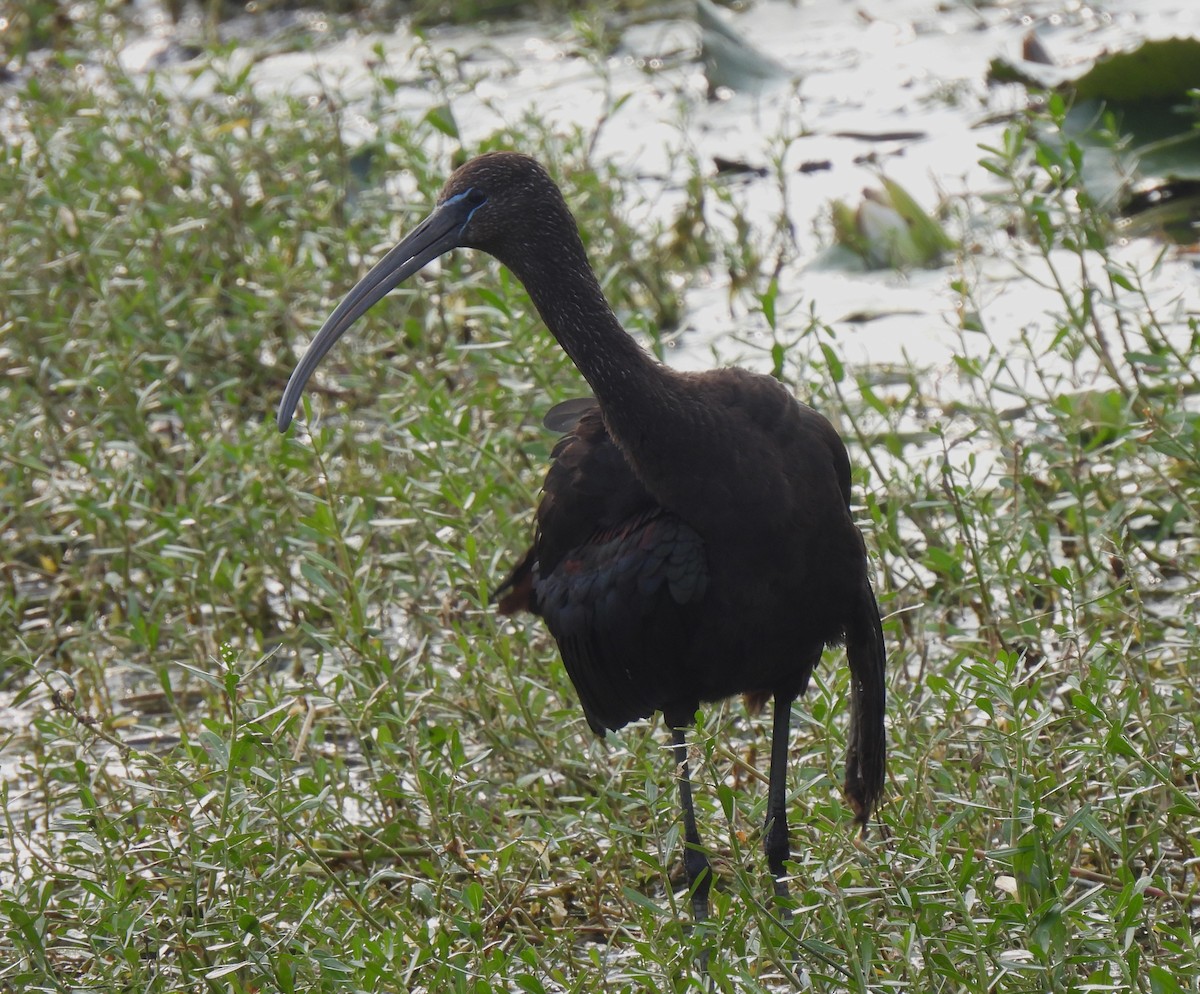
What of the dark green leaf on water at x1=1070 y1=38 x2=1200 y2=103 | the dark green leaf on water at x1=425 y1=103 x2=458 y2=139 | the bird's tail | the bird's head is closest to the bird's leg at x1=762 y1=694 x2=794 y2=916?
the bird's tail

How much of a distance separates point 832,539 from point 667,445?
337 mm

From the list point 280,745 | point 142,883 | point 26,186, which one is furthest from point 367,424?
point 142,883

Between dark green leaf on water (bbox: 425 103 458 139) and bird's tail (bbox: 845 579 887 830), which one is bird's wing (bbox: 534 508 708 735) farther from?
dark green leaf on water (bbox: 425 103 458 139)

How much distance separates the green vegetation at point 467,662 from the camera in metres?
2.52

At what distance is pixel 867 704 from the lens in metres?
2.99

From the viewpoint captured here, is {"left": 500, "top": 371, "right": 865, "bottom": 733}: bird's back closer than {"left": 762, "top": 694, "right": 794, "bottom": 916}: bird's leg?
Yes

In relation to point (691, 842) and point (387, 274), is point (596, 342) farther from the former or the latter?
point (691, 842)

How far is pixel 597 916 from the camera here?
3.13 metres

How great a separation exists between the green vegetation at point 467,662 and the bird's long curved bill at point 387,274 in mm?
323

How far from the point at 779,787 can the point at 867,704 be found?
0.23 m

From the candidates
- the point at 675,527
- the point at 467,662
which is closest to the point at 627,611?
the point at 675,527

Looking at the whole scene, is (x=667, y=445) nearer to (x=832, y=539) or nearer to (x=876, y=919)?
(x=832, y=539)

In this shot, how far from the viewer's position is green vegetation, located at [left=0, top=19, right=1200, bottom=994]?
252cm

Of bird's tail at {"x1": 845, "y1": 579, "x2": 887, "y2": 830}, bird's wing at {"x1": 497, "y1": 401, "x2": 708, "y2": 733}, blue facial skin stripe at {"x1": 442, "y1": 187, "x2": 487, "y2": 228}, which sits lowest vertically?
bird's tail at {"x1": 845, "y1": 579, "x2": 887, "y2": 830}
